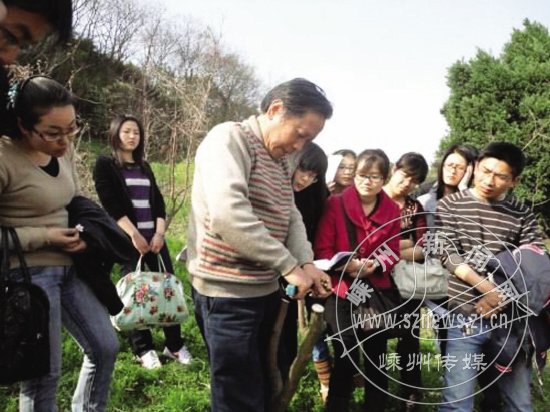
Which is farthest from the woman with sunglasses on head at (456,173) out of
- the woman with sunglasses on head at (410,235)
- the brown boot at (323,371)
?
the brown boot at (323,371)

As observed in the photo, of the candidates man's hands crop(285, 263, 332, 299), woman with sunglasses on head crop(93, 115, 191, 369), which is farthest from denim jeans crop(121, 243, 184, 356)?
man's hands crop(285, 263, 332, 299)

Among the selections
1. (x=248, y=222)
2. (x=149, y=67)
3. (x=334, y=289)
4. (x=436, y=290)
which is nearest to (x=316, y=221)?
(x=334, y=289)

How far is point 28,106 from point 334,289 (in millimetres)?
1724

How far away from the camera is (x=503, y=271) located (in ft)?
7.66

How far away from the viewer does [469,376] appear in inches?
94.8

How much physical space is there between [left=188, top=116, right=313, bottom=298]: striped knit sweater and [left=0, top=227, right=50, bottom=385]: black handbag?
0.56m

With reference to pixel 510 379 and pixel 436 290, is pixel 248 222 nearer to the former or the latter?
pixel 436 290

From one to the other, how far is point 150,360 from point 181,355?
24cm

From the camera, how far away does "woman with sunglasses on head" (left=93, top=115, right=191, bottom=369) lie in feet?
10.5

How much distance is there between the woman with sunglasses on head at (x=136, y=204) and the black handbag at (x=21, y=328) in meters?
1.50

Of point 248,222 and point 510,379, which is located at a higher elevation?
point 248,222

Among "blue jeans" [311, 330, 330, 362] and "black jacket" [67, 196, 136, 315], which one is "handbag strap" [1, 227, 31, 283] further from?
"blue jeans" [311, 330, 330, 362]

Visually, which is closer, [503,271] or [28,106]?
[28,106]

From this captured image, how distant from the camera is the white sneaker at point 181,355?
10.8ft
